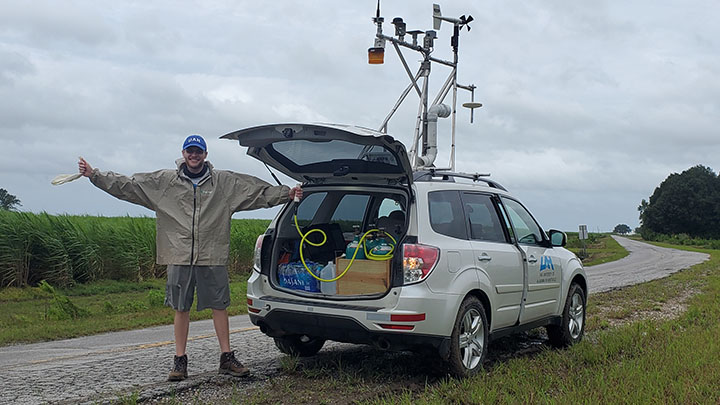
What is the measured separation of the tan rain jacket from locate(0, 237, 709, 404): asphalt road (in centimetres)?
112

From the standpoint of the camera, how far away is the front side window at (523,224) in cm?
778

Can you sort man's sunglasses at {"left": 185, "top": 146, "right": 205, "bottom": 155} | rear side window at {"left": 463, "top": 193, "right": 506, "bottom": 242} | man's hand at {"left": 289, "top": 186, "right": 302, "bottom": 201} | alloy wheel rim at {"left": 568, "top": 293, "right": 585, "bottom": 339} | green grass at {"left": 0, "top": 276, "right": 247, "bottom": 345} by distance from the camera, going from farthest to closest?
green grass at {"left": 0, "top": 276, "right": 247, "bottom": 345}, alloy wheel rim at {"left": 568, "top": 293, "right": 585, "bottom": 339}, rear side window at {"left": 463, "top": 193, "right": 506, "bottom": 242}, man's hand at {"left": 289, "top": 186, "right": 302, "bottom": 201}, man's sunglasses at {"left": 185, "top": 146, "right": 205, "bottom": 155}

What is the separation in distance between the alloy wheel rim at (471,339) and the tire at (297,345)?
1529 millimetres

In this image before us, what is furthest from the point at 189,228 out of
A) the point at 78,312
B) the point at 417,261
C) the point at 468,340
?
the point at 78,312

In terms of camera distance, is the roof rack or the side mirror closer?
the roof rack

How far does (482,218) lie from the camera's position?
23.7ft

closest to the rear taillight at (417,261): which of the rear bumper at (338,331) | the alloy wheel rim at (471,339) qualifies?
the rear bumper at (338,331)

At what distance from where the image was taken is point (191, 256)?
639 centimetres

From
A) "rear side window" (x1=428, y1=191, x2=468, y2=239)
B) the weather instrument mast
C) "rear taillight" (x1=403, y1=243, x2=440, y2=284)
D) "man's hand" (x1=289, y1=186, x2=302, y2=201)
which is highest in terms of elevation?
the weather instrument mast

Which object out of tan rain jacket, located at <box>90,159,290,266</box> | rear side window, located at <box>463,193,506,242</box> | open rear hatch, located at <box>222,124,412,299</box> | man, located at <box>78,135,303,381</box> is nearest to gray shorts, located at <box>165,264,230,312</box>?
man, located at <box>78,135,303,381</box>

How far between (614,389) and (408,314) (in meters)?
1.71

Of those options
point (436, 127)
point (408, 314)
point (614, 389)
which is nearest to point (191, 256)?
point (408, 314)

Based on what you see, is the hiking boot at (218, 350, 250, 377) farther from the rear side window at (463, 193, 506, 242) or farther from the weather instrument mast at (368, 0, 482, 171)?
the weather instrument mast at (368, 0, 482, 171)

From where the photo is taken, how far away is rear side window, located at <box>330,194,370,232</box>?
7.38 metres
